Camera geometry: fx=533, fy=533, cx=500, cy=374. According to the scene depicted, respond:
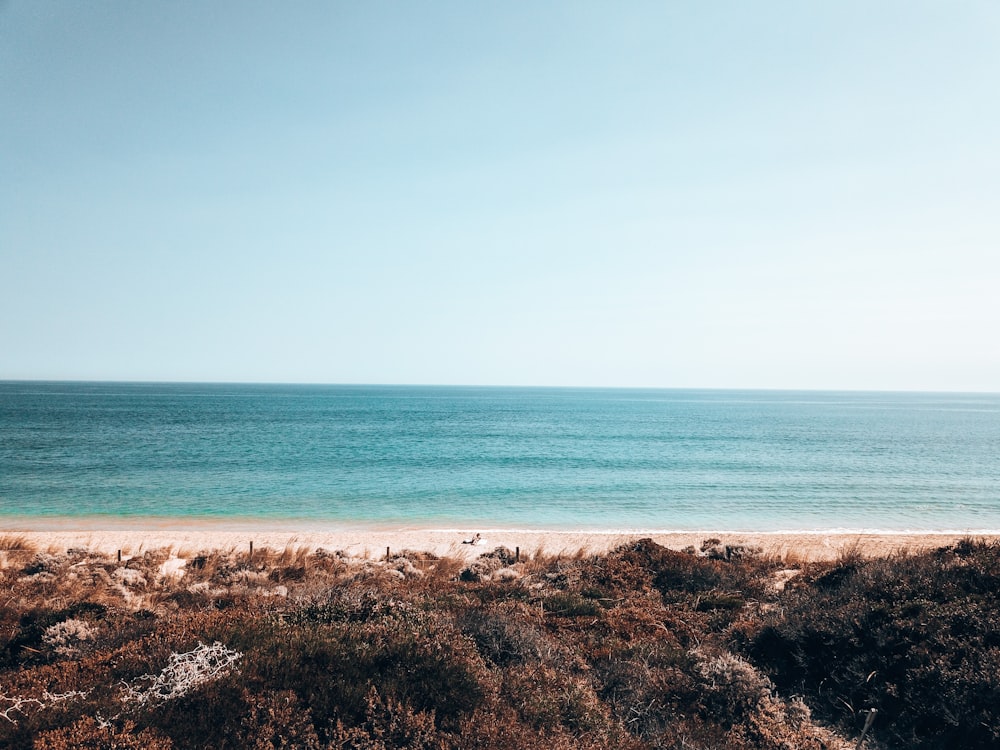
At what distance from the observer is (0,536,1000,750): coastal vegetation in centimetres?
484

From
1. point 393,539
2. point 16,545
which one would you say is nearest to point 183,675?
point 393,539

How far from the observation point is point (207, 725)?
4.64 m

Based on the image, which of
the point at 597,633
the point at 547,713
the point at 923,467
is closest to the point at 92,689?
the point at 547,713

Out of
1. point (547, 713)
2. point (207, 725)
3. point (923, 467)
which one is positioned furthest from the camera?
point (923, 467)

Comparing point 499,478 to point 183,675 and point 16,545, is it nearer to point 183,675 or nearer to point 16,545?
point 16,545

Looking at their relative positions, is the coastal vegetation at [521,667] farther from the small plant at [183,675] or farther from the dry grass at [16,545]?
the dry grass at [16,545]

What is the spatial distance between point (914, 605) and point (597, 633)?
479 cm

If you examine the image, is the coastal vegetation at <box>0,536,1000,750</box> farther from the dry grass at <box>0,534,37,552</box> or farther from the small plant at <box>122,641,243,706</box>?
the dry grass at <box>0,534,37,552</box>

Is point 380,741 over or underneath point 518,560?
over

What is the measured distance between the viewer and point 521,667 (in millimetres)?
6609

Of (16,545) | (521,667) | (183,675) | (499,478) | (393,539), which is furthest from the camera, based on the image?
(499,478)

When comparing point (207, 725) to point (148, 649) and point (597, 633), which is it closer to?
point (148, 649)

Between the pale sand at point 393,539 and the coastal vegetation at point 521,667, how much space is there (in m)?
9.57

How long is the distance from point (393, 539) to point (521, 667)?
17777 millimetres
